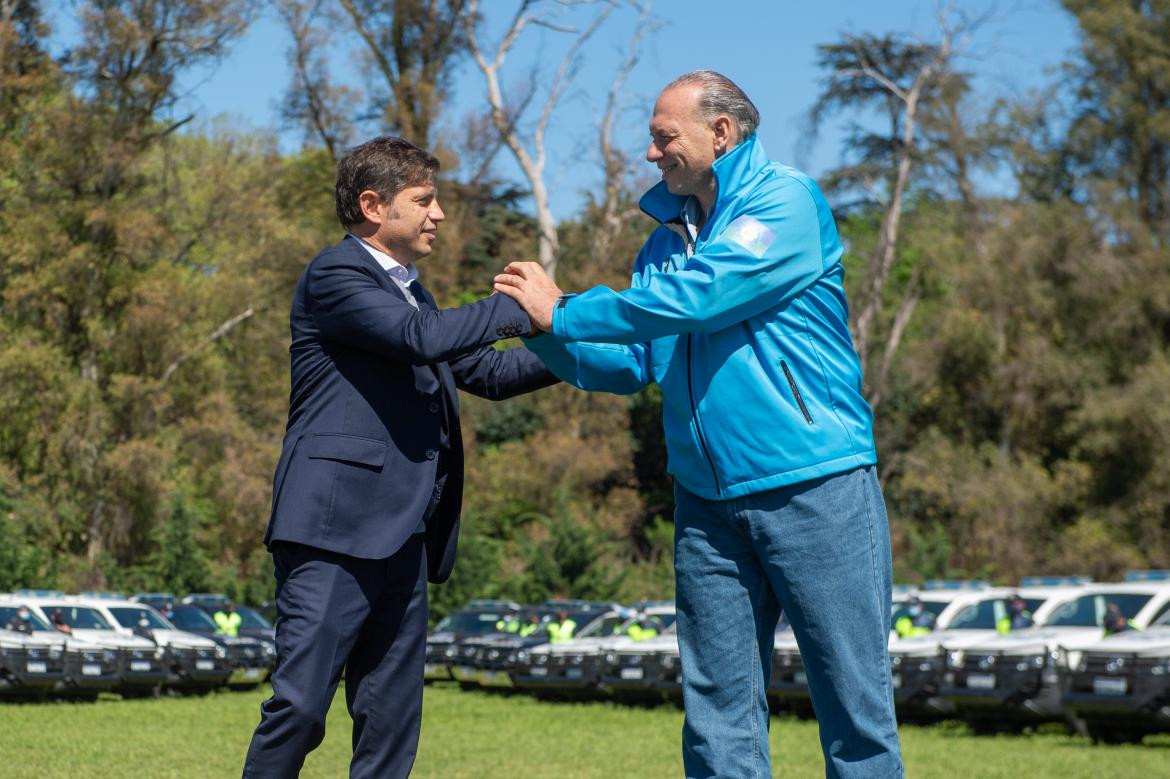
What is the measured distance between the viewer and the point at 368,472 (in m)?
4.54

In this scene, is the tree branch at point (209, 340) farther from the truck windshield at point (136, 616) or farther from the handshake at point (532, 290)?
the handshake at point (532, 290)

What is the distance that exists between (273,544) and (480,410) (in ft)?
133

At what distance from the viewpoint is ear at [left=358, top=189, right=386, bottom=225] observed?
4844 millimetres

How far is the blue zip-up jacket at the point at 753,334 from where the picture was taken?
4.06m

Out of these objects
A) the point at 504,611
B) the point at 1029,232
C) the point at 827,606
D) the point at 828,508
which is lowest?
the point at 504,611

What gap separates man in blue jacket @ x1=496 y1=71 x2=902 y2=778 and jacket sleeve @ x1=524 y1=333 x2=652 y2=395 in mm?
302

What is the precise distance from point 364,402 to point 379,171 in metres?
0.74

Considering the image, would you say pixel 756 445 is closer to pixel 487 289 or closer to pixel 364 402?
pixel 364 402

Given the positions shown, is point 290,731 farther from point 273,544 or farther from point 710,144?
point 710,144

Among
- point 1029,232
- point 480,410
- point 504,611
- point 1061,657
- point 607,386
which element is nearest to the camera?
point 607,386

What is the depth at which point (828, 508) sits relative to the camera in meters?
4.07

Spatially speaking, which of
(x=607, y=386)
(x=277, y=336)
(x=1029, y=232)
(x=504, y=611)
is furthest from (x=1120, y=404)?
(x=607, y=386)

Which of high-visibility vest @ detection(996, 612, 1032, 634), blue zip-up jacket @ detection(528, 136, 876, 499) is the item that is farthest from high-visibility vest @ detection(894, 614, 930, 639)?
blue zip-up jacket @ detection(528, 136, 876, 499)

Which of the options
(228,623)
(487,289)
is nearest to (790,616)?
(228,623)
